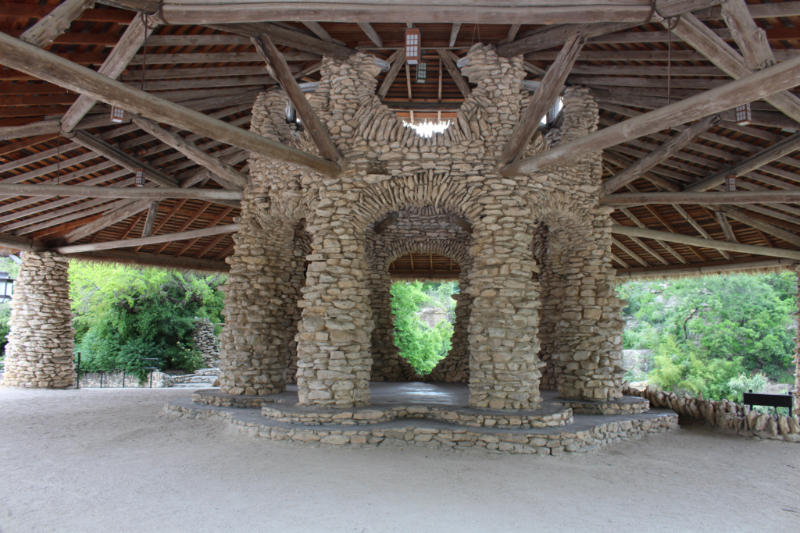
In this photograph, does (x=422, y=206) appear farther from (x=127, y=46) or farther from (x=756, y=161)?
(x=756, y=161)

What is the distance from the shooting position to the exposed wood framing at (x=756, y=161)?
9578mm

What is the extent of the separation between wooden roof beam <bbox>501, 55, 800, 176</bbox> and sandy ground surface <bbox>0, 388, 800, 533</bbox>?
13.4 ft

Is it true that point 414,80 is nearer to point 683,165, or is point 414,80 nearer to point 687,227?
point 683,165

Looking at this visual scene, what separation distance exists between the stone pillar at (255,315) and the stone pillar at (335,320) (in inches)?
72.4

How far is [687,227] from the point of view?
48.9 feet

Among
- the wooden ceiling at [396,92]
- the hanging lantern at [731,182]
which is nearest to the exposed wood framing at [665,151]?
the wooden ceiling at [396,92]

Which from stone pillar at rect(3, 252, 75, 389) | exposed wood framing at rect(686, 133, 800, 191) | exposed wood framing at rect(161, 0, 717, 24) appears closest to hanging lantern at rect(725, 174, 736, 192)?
exposed wood framing at rect(686, 133, 800, 191)

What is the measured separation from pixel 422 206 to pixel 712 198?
5.18 m

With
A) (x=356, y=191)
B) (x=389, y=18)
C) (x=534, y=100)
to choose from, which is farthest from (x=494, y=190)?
(x=389, y=18)

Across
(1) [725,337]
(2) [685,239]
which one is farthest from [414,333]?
(2) [685,239]

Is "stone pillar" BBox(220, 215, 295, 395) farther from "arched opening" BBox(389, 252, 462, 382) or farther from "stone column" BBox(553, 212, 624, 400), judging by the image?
"stone column" BBox(553, 212, 624, 400)

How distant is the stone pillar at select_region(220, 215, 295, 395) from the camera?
10094 millimetres

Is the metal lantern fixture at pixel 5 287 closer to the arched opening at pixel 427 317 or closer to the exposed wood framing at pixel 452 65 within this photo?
the arched opening at pixel 427 317

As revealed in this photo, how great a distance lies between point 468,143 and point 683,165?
238 inches
